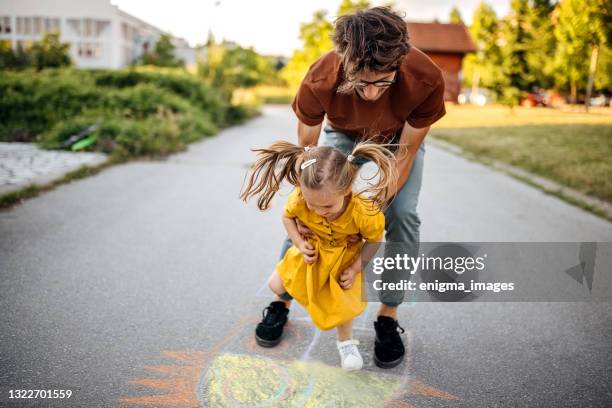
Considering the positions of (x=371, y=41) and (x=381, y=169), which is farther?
(x=381, y=169)

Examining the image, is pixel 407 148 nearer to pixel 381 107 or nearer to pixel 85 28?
pixel 381 107

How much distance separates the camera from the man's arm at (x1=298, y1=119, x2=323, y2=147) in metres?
2.38

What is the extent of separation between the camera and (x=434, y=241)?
4230mm

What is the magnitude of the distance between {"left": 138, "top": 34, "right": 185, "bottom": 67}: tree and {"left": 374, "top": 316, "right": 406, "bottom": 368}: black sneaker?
2893 cm

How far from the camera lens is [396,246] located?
95.9 inches

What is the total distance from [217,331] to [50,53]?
19.9m

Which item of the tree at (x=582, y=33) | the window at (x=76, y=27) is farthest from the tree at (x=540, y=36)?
the window at (x=76, y=27)

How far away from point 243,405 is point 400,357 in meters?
0.84

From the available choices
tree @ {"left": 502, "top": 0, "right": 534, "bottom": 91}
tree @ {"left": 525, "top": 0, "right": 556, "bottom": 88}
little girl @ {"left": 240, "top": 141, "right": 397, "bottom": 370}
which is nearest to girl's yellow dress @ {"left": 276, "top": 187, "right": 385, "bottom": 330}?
little girl @ {"left": 240, "top": 141, "right": 397, "bottom": 370}

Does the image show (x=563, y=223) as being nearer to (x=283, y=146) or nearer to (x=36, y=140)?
(x=283, y=146)

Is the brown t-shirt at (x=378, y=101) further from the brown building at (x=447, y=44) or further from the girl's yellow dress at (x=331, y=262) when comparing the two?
the brown building at (x=447, y=44)

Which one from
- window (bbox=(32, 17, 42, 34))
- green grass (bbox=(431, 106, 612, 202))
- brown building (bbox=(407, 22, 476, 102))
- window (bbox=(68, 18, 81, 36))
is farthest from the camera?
brown building (bbox=(407, 22, 476, 102))

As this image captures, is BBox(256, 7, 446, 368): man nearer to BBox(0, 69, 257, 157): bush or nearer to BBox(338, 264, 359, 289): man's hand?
BBox(338, 264, 359, 289): man's hand

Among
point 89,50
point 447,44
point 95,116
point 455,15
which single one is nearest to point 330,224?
point 95,116
